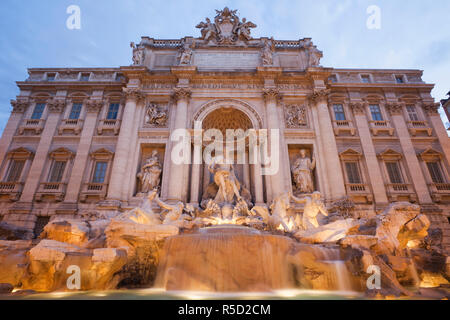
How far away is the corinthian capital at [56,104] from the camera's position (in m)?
18.6

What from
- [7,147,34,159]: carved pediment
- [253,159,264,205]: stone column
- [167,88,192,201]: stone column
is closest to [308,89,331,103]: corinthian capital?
[253,159,264,205]: stone column

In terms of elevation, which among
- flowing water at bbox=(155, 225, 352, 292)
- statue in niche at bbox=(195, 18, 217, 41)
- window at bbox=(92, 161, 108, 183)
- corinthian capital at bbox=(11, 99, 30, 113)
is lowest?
flowing water at bbox=(155, 225, 352, 292)

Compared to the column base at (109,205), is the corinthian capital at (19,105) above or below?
above

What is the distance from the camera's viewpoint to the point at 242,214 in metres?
13.4

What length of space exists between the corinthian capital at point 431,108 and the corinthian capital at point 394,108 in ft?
6.71

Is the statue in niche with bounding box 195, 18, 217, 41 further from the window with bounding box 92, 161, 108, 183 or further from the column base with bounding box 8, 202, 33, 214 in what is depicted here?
the column base with bounding box 8, 202, 33, 214

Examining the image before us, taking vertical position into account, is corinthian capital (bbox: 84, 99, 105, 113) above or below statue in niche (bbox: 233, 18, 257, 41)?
below

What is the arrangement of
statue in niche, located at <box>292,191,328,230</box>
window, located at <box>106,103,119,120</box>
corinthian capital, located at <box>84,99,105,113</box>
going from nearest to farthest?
statue in niche, located at <box>292,191,328,230</box> < corinthian capital, located at <box>84,99,105,113</box> < window, located at <box>106,103,119,120</box>

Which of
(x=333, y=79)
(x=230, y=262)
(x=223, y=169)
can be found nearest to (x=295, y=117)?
(x=333, y=79)

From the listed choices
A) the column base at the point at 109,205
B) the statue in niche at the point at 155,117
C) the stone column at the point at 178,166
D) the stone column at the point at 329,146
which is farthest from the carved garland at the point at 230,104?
the column base at the point at 109,205

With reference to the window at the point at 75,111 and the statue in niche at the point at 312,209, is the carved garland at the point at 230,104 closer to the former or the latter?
the statue in niche at the point at 312,209

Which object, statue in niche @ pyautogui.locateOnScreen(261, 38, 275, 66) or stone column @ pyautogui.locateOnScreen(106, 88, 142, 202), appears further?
statue in niche @ pyautogui.locateOnScreen(261, 38, 275, 66)

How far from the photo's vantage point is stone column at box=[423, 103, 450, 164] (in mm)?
17194

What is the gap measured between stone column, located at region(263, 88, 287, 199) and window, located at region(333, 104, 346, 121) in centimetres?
511
